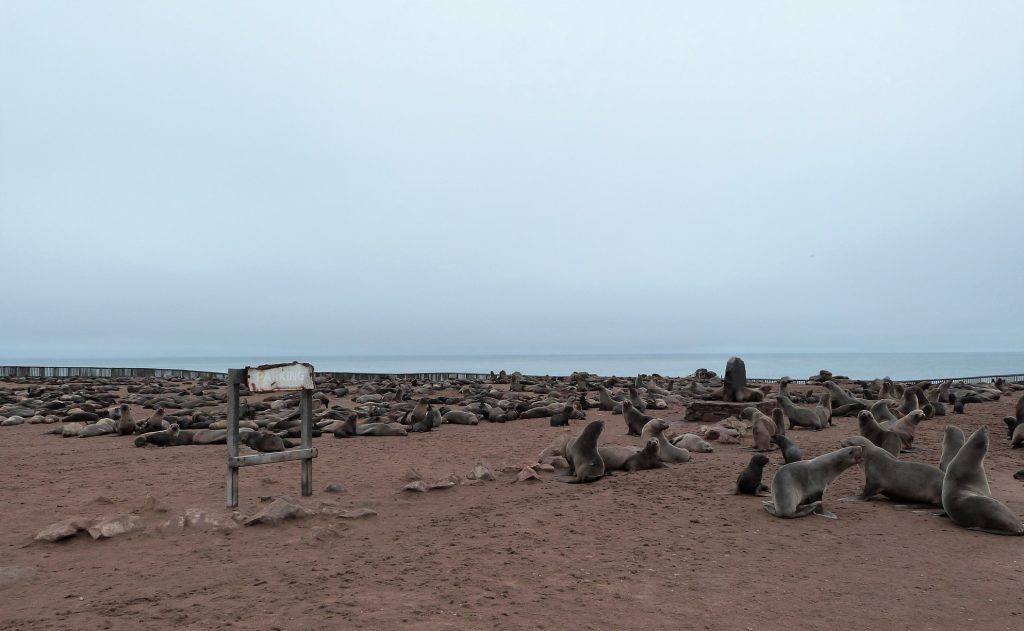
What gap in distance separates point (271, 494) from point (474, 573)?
404cm

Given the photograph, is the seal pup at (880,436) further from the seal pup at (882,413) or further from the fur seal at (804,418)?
the fur seal at (804,418)

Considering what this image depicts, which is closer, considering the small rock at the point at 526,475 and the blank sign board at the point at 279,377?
the blank sign board at the point at 279,377

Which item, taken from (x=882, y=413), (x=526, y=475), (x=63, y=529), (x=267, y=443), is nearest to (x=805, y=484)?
(x=526, y=475)

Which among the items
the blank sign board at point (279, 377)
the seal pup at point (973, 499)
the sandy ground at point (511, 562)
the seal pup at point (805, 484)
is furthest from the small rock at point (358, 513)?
the seal pup at point (973, 499)

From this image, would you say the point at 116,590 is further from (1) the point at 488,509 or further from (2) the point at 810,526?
(2) the point at 810,526

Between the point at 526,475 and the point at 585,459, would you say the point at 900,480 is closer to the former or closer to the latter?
the point at 585,459

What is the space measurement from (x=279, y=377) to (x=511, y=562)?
11.7ft

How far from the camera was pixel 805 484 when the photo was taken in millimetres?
7039

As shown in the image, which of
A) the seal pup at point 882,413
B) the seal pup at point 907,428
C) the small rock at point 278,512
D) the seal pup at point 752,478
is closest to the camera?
the small rock at point 278,512

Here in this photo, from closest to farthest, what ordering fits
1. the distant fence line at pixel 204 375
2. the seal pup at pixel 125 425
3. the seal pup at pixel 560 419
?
the seal pup at pixel 125 425 < the seal pup at pixel 560 419 < the distant fence line at pixel 204 375

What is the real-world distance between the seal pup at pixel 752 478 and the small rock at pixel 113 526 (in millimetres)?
6675

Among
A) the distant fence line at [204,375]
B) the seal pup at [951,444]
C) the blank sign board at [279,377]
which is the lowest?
the distant fence line at [204,375]

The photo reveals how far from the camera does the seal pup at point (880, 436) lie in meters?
9.27

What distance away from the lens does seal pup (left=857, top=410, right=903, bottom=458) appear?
927 cm
